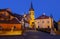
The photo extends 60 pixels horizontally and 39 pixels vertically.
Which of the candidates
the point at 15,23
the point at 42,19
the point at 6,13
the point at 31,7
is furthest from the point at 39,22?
the point at 15,23

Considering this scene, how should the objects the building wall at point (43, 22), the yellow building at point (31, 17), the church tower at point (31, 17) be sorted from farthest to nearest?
the yellow building at point (31, 17) → the church tower at point (31, 17) → the building wall at point (43, 22)

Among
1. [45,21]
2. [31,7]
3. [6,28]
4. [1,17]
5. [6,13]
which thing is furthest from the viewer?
[31,7]

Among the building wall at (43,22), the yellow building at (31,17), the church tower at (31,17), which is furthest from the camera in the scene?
the yellow building at (31,17)

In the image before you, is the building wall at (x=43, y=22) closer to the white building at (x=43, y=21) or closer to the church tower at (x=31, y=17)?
the white building at (x=43, y=21)

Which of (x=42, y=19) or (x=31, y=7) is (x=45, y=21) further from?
(x=31, y=7)

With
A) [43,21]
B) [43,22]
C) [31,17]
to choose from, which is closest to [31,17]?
[31,17]

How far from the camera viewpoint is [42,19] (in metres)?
124

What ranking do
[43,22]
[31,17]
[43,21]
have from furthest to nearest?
[31,17] < [43,21] < [43,22]

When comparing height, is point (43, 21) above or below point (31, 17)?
below

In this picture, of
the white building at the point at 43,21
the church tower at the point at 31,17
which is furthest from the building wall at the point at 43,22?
the church tower at the point at 31,17

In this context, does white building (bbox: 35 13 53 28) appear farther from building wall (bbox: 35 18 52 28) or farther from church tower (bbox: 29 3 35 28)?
church tower (bbox: 29 3 35 28)

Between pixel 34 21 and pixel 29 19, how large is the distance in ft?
13.4

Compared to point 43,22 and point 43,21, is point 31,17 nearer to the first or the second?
point 43,21

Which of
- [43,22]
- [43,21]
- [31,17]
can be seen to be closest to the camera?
[43,22]
